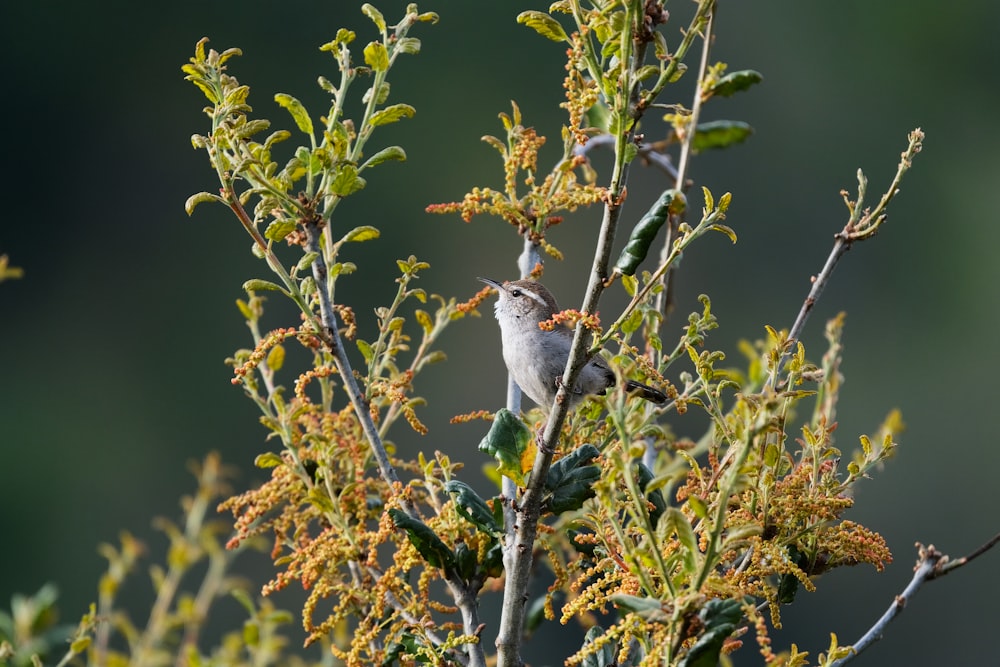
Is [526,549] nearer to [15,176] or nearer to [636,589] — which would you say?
[636,589]

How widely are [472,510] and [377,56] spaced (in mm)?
656

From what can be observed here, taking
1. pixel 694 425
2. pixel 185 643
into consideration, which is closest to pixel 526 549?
pixel 185 643

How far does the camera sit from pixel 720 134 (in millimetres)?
2395

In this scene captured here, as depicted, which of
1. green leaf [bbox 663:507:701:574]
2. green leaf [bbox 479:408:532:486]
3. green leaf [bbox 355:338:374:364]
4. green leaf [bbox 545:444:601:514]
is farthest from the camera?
green leaf [bbox 355:338:374:364]

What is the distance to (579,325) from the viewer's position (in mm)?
1348

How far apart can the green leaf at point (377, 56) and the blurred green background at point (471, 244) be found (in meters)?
8.76

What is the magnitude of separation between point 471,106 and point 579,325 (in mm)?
15024

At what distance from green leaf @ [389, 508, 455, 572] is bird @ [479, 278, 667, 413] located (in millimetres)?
1174

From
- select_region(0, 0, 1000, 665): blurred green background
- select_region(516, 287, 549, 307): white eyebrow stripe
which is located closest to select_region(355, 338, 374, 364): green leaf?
select_region(516, 287, 549, 307): white eyebrow stripe

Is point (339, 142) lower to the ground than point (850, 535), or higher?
higher

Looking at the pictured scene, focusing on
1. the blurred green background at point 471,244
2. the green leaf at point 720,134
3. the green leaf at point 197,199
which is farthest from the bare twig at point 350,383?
the blurred green background at point 471,244

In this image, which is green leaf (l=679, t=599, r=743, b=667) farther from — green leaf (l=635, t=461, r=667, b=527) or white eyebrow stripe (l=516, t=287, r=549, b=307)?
white eyebrow stripe (l=516, t=287, r=549, b=307)

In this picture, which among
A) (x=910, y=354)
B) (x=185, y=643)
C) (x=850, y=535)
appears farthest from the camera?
(x=910, y=354)

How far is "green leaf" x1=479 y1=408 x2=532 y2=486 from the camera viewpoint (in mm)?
1627
